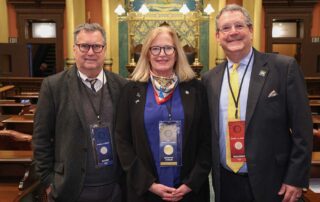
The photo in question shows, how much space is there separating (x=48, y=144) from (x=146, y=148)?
0.60 metres

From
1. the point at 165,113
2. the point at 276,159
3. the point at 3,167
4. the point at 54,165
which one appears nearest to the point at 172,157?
the point at 165,113

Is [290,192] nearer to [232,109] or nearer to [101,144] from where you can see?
[232,109]

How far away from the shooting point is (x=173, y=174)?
7.04ft

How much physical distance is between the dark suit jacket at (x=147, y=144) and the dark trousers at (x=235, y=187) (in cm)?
11

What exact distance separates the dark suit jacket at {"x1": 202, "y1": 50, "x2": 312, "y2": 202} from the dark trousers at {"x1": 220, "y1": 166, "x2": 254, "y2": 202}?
48 mm

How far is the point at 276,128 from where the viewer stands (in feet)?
6.77

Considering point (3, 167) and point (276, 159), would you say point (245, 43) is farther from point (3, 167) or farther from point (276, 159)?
point (3, 167)

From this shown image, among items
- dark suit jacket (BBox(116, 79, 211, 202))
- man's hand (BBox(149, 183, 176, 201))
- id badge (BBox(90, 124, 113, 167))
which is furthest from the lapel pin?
id badge (BBox(90, 124, 113, 167))

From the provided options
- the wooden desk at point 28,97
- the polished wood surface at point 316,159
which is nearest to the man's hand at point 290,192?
the polished wood surface at point 316,159

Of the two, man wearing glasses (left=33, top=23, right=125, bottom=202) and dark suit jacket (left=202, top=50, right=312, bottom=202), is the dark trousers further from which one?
man wearing glasses (left=33, top=23, right=125, bottom=202)

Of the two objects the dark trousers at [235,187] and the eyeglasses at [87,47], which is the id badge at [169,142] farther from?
the eyeglasses at [87,47]

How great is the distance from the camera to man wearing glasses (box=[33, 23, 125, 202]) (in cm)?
219

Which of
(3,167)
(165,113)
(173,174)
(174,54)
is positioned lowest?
(3,167)

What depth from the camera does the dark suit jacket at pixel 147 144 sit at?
2127 mm
